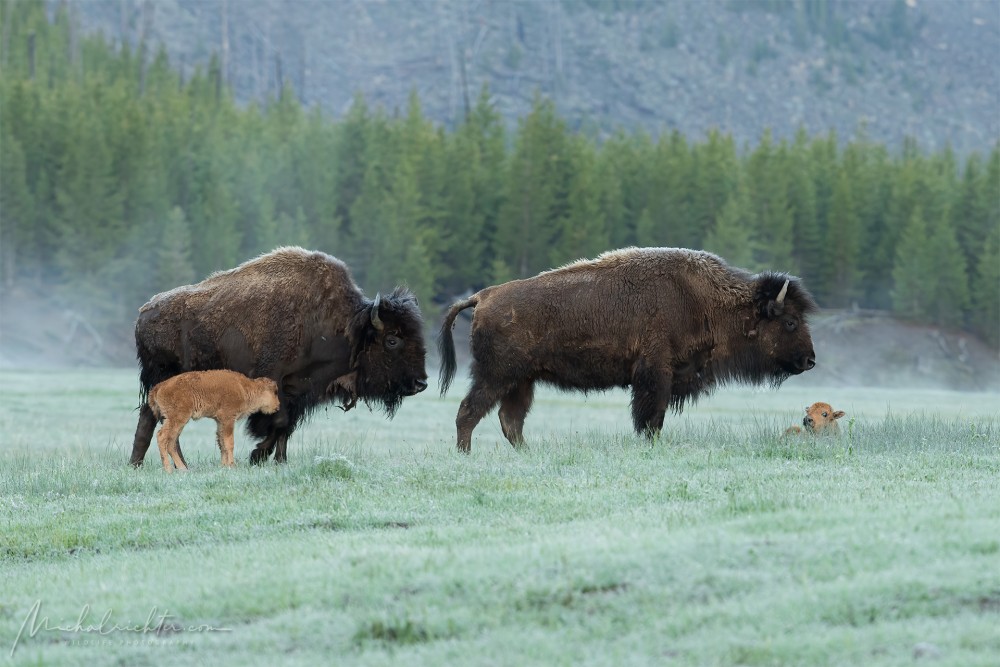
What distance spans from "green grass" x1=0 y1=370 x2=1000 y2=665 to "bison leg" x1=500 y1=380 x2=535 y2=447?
2.22 m

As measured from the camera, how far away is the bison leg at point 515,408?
47.9ft

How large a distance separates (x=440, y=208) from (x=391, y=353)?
56945mm

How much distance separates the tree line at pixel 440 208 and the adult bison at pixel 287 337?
4889cm

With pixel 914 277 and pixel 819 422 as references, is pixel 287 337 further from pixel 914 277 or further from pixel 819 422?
pixel 914 277

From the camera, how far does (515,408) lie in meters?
14.7

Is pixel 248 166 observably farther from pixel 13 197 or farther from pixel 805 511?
pixel 805 511

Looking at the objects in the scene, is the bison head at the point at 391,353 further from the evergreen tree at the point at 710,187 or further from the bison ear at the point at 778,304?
the evergreen tree at the point at 710,187

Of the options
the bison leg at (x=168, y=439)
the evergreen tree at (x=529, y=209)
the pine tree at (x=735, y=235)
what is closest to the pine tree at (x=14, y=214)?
the evergreen tree at (x=529, y=209)

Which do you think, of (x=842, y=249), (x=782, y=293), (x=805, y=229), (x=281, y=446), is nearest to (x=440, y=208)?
(x=805, y=229)

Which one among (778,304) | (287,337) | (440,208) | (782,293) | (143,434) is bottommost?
(143,434)

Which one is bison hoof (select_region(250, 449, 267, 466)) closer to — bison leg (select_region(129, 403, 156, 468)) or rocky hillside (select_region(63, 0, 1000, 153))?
bison leg (select_region(129, 403, 156, 468))

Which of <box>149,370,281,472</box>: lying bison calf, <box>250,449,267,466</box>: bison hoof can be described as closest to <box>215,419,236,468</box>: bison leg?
<box>149,370,281,472</box>: lying bison calf

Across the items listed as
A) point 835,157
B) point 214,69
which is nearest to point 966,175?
point 835,157

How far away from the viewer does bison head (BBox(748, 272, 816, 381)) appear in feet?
48.1
